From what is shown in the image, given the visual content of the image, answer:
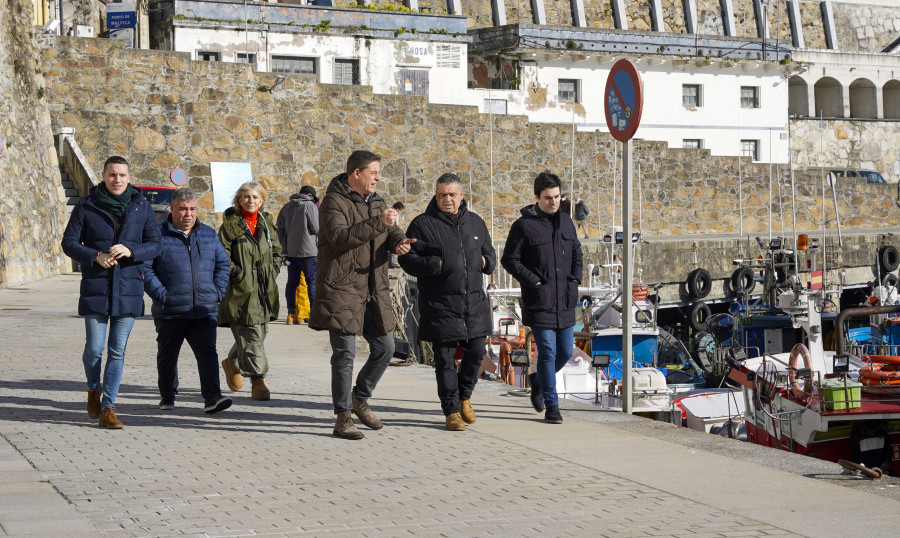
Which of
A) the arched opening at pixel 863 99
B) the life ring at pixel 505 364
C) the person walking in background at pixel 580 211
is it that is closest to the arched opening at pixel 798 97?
the arched opening at pixel 863 99

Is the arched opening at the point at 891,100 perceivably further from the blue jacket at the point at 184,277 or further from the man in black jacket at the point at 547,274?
the blue jacket at the point at 184,277

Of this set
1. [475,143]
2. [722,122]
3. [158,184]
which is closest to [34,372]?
[158,184]

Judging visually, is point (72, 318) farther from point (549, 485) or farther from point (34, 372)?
point (549, 485)

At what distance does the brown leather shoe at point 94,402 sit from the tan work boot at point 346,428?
1.81m

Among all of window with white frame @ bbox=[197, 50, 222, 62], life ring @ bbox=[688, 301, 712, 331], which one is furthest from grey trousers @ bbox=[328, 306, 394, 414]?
window with white frame @ bbox=[197, 50, 222, 62]

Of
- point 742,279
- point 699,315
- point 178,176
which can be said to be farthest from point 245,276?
point 742,279

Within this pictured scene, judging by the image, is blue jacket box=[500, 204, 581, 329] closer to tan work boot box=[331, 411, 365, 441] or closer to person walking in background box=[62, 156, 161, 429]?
tan work boot box=[331, 411, 365, 441]

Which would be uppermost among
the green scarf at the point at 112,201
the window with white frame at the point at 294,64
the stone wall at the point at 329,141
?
the window with white frame at the point at 294,64

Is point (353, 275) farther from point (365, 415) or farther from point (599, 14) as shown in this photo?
point (599, 14)

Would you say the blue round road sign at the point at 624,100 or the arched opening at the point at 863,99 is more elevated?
the arched opening at the point at 863,99

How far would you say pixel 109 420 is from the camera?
882 centimetres

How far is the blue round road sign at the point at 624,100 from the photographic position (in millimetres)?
9547

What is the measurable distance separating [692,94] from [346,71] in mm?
13985

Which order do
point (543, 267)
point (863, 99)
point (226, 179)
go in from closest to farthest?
point (543, 267), point (226, 179), point (863, 99)
